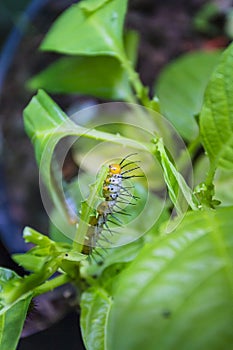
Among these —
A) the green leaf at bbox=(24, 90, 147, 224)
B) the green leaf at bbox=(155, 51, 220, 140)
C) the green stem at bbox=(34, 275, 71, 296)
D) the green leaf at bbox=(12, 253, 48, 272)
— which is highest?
the green leaf at bbox=(24, 90, 147, 224)

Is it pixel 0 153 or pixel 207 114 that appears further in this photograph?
pixel 0 153

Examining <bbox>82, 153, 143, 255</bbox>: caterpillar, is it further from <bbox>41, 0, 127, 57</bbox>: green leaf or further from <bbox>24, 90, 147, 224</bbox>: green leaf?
<bbox>41, 0, 127, 57</bbox>: green leaf

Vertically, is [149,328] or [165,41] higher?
[149,328]

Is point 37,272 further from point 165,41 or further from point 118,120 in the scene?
point 165,41

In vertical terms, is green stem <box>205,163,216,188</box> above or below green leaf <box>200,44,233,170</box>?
below

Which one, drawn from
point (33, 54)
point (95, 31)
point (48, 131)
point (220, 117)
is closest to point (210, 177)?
point (220, 117)

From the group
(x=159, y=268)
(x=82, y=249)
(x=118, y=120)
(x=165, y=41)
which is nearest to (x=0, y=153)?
(x=118, y=120)

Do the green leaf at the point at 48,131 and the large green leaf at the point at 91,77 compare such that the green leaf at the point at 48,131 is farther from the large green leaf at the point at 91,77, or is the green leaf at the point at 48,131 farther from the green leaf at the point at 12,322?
the large green leaf at the point at 91,77

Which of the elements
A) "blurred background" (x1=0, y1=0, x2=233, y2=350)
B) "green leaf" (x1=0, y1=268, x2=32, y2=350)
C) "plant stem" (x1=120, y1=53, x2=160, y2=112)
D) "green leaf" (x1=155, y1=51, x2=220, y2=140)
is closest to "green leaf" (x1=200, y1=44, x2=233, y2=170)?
"plant stem" (x1=120, y1=53, x2=160, y2=112)
